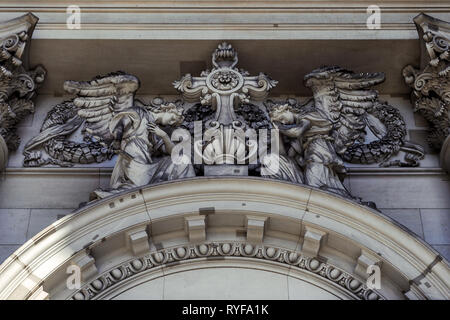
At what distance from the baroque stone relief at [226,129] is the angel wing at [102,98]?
12 mm

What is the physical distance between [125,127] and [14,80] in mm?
1495

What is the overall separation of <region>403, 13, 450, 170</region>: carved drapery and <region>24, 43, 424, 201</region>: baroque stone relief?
31 cm

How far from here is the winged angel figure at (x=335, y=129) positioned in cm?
965

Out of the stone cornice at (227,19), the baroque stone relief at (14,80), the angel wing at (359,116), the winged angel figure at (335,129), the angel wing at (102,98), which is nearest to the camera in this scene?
the winged angel figure at (335,129)

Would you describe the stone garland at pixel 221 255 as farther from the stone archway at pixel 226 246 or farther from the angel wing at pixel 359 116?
the angel wing at pixel 359 116

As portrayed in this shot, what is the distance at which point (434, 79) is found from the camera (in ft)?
34.3

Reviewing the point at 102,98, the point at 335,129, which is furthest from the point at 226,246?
the point at 102,98

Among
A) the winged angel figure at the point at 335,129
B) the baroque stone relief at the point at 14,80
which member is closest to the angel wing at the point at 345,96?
the winged angel figure at the point at 335,129

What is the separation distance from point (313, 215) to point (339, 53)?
9.18 feet

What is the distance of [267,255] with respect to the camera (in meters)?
9.02

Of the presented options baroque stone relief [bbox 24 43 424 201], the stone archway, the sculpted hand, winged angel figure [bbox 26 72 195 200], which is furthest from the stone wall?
the stone archway

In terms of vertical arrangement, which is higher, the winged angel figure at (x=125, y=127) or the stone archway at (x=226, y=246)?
the winged angel figure at (x=125, y=127)

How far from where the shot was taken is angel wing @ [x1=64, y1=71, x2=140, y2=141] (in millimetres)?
10516

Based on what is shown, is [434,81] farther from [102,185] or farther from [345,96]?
[102,185]
